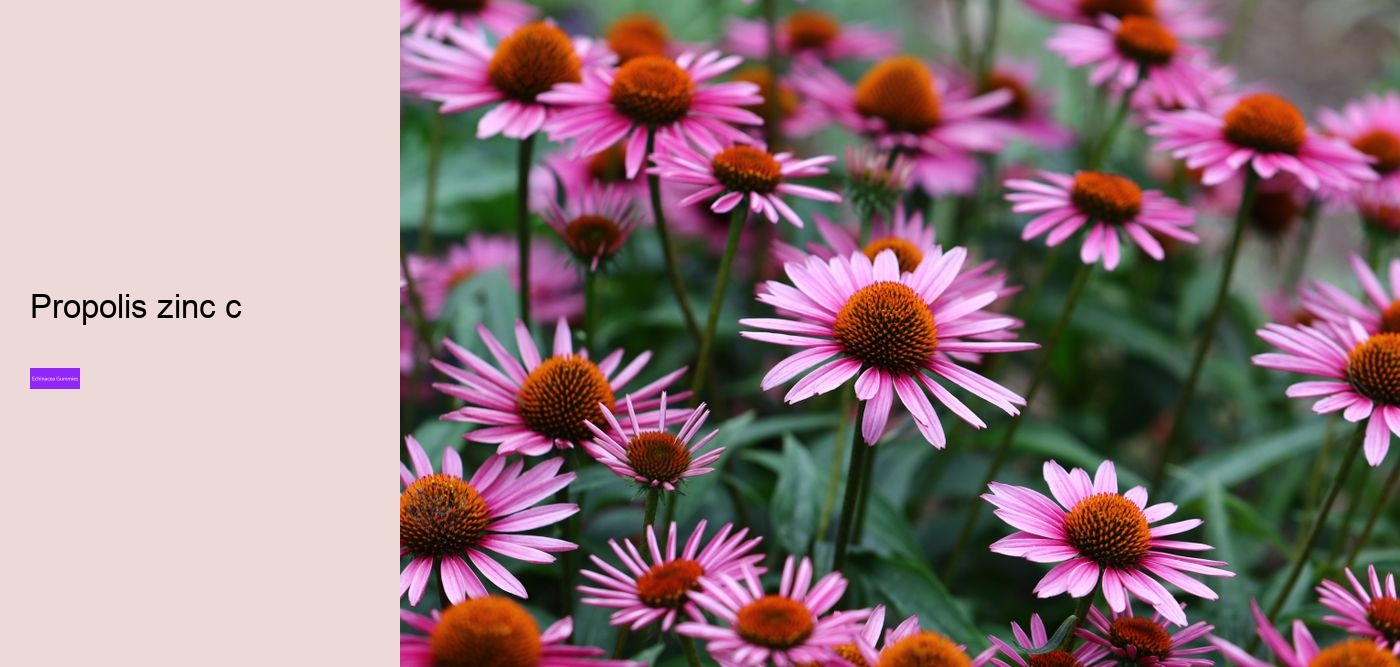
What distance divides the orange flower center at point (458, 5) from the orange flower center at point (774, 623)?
1.11 meters

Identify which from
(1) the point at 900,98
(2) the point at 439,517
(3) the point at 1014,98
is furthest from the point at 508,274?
(3) the point at 1014,98

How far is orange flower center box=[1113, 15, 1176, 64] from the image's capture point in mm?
1640

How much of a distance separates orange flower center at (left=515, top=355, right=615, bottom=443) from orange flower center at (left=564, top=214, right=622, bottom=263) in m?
0.21

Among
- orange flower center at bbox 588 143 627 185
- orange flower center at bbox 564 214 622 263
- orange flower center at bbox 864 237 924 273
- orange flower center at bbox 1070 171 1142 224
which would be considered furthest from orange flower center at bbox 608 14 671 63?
orange flower center at bbox 1070 171 1142 224

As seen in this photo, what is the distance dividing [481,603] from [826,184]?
1.30 metres

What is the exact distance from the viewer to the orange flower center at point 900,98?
166cm

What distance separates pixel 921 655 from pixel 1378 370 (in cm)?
60

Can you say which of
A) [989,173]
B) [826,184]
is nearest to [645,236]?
[826,184]

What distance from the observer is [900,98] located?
1.66m

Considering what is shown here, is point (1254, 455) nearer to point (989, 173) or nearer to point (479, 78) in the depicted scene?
point (989, 173)

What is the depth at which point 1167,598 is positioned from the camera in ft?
3.00

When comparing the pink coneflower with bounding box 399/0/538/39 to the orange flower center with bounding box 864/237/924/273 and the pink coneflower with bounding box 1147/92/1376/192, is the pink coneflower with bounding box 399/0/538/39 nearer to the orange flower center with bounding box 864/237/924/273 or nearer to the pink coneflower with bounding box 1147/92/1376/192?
the orange flower center with bounding box 864/237/924/273

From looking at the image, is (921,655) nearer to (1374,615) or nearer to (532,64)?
(1374,615)
